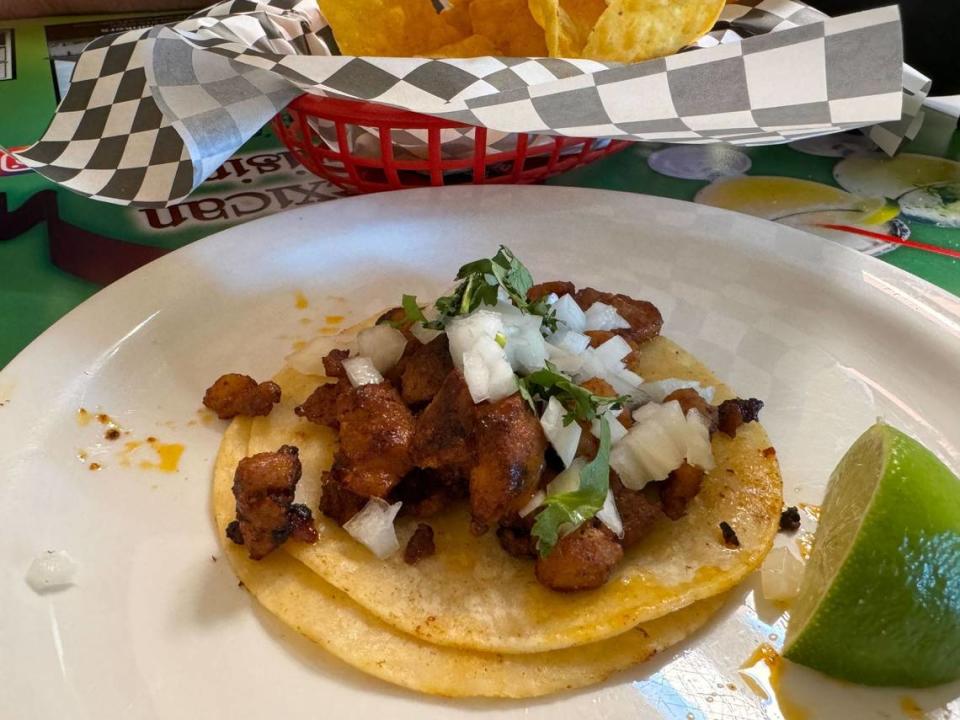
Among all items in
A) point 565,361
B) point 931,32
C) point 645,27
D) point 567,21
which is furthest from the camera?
point 931,32

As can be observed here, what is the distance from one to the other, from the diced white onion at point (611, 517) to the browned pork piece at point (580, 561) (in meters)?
0.03

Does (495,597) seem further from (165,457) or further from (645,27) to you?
(645,27)

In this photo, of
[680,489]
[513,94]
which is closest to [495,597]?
[680,489]

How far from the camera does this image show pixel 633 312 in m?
1.87

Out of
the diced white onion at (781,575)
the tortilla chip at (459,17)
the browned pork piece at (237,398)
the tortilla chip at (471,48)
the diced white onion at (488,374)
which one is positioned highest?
the tortilla chip at (459,17)

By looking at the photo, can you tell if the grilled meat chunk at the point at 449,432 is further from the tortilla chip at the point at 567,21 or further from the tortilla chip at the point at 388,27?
the tortilla chip at the point at 388,27

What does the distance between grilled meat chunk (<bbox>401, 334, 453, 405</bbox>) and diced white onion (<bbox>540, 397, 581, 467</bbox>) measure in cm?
27

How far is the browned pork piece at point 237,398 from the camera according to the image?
1684mm

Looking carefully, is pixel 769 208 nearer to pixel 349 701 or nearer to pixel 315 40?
pixel 315 40

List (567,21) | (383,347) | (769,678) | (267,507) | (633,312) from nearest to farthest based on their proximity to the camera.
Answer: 1. (769,678)
2. (267,507)
3. (383,347)
4. (633,312)
5. (567,21)

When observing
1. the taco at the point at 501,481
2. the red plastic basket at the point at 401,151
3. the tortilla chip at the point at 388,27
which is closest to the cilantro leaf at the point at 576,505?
the taco at the point at 501,481

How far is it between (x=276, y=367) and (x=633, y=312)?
2.91 feet

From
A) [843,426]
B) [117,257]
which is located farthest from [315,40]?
[843,426]

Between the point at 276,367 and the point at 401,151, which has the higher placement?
the point at 401,151
